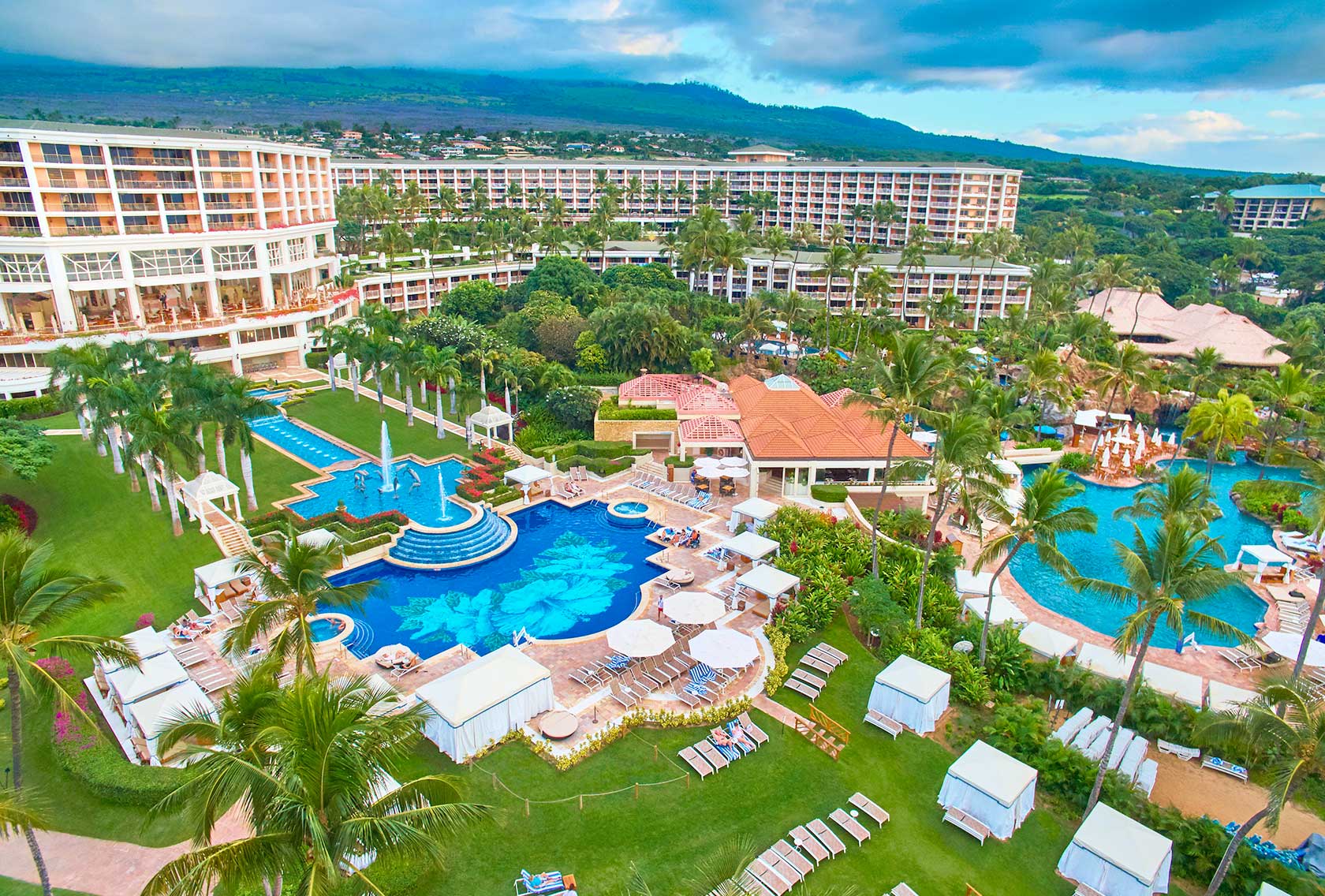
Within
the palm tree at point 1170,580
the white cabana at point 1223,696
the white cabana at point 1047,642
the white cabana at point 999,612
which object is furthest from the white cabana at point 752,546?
the white cabana at point 1223,696

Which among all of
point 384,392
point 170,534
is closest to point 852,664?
point 170,534

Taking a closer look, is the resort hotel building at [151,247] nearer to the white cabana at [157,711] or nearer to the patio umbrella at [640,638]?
the white cabana at [157,711]

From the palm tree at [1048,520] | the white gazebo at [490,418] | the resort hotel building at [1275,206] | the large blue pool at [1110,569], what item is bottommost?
the large blue pool at [1110,569]

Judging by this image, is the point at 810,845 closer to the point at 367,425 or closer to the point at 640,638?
the point at 640,638

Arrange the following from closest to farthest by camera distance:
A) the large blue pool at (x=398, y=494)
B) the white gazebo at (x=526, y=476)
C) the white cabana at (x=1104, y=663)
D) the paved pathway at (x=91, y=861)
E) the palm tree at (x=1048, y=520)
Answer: the paved pathway at (x=91, y=861), the palm tree at (x=1048, y=520), the white cabana at (x=1104, y=663), the large blue pool at (x=398, y=494), the white gazebo at (x=526, y=476)

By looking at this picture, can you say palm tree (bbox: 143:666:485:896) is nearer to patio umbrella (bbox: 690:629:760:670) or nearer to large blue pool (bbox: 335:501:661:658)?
patio umbrella (bbox: 690:629:760:670)

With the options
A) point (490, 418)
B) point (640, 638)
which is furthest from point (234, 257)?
point (640, 638)
